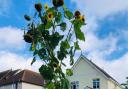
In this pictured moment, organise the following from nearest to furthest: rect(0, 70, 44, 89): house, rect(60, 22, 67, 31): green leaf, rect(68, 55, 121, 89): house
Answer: rect(60, 22, 67, 31): green leaf < rect(68, 55, 121, 89): house < rect(0, 70, 44, 89): house

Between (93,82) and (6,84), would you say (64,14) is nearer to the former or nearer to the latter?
(93,82)

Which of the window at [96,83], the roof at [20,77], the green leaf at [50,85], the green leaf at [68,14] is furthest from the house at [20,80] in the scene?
the green leaf at [68,14]

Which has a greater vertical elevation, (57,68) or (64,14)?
(64,14)

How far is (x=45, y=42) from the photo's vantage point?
255 inches

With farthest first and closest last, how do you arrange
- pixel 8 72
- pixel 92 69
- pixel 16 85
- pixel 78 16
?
pixel 8 72 → pixel 16 85 → pixel 92 69 → pixel 78 16

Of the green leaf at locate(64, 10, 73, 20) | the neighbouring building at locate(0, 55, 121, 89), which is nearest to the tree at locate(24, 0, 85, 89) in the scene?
the green leaf at locate(64, 10, 73, 20)

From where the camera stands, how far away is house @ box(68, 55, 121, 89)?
155 ft

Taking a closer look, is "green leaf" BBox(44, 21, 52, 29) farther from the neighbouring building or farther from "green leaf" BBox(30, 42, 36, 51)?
the neighbouring building

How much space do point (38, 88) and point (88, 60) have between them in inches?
606

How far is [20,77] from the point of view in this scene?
57.8 meters

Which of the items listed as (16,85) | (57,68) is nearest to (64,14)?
(57,68)

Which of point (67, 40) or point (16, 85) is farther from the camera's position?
point (16, 85)

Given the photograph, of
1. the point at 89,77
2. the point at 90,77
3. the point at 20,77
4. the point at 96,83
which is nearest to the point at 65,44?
the point at 96,83

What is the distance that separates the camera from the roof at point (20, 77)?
5797 centimetres
